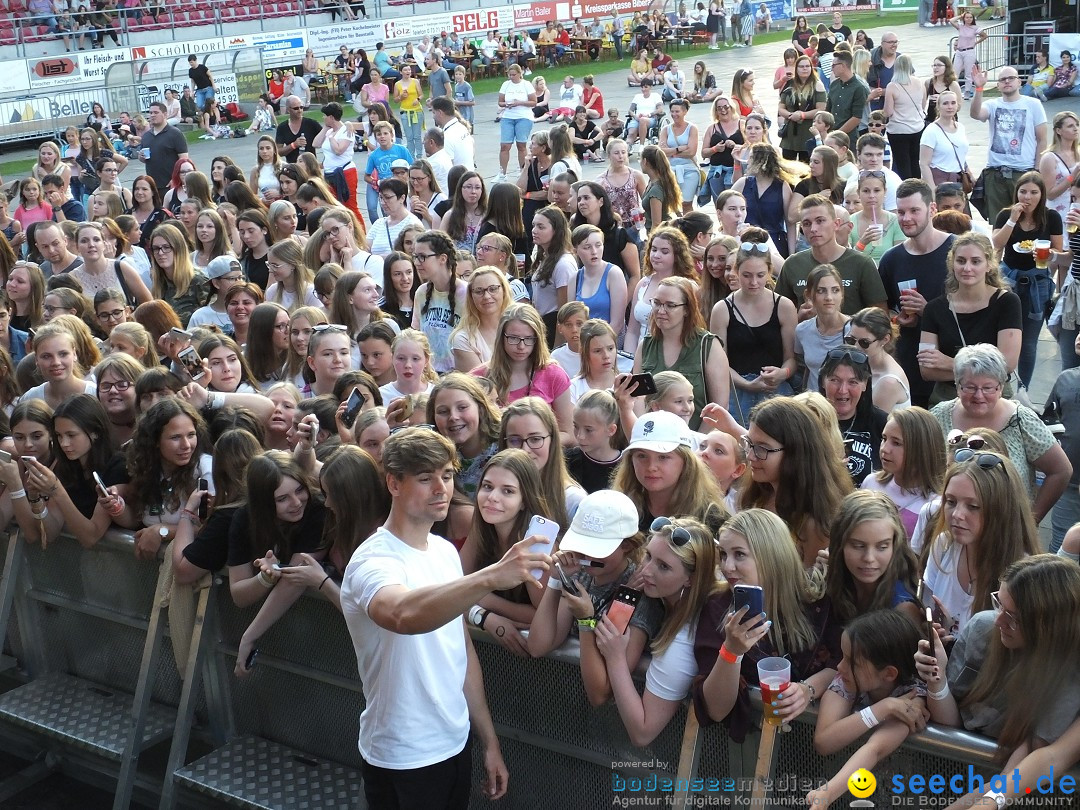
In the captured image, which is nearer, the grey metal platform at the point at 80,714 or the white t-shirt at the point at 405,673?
the white t-shirt at the point at 405,673

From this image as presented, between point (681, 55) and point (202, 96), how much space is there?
1693 centimetres

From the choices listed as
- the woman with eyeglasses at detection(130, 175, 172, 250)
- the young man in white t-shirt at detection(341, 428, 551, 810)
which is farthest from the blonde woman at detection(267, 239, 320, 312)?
the young man in white t-shirt at detection(341, 428, 551, 810)

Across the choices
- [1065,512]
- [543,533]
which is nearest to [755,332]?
[1065,512]

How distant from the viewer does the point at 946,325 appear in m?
6.52

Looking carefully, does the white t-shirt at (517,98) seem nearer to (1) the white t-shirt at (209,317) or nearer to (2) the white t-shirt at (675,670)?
(1) the white t-shirt at (209,317)

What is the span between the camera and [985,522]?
4.09m

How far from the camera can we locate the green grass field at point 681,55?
3163 centimetres

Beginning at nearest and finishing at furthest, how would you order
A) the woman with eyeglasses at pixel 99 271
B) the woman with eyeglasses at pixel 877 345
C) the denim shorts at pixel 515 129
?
the woman with eyeglasses at pixel 877 345 < the woman with eyeglasses at pixel 99 271 < the denim shorts at pixel 515 129

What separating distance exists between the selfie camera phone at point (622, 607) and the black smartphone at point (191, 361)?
10.4 feet

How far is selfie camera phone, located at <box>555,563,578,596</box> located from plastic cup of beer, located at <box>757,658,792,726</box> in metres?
0.66

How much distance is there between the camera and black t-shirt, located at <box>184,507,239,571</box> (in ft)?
15.8

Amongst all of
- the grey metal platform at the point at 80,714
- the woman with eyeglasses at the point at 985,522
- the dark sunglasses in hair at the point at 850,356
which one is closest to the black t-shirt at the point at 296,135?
the grey metal platform at the point at 80,714

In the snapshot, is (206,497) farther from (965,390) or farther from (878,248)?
(878,248)

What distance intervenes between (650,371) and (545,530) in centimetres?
315
